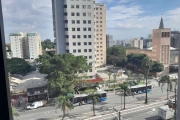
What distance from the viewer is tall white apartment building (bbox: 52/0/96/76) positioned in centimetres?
520

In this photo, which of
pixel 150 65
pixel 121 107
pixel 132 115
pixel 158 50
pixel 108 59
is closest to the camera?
pixel 132 115

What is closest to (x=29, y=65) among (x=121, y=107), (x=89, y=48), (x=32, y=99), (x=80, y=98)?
(x=89, y=48)

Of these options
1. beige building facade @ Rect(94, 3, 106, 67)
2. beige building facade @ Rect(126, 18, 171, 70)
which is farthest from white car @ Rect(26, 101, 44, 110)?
beige building facade @ Rect(94, 3, 106, 67)

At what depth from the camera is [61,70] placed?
150 inches

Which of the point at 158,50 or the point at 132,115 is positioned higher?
the point at 158,50

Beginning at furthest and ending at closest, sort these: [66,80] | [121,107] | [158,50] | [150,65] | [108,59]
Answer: [108,59] < [158,50] < [150,65] < [66,80] < [121,107]

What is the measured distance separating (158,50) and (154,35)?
0.58 m

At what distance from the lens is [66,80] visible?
12.2 feet

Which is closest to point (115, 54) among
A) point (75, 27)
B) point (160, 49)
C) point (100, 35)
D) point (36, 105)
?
point (100, 35)

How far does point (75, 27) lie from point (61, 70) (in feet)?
6.68

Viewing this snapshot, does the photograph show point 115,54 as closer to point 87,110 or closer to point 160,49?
point 160,49

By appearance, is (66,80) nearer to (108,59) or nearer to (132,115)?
(132,115)

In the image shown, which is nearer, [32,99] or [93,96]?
[93,96]

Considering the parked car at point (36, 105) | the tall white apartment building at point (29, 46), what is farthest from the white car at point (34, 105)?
the tall white apartment building at point (29, 46)
